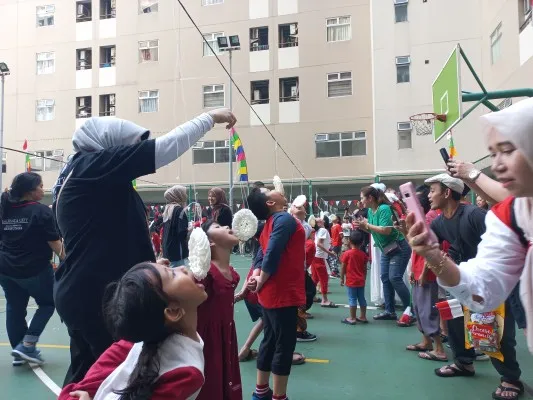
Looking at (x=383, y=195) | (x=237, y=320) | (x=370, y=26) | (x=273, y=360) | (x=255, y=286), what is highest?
(x=370, y=26)

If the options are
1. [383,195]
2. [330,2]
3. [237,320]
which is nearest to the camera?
[383,195]

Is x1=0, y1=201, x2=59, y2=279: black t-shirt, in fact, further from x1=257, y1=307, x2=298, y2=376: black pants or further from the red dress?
the red dress

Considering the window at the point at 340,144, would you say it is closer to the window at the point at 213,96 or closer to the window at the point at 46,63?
the window at the point at 213,96

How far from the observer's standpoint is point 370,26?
18.2m

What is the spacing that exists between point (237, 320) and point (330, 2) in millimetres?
16431

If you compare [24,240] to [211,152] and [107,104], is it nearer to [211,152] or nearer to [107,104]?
[211,152]

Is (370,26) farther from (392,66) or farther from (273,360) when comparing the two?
(273,360)

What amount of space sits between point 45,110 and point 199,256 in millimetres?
23055

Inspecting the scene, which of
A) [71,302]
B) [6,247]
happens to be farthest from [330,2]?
[71,302]

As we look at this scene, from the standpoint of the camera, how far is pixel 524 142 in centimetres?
126

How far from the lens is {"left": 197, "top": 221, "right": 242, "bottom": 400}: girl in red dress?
2186mm

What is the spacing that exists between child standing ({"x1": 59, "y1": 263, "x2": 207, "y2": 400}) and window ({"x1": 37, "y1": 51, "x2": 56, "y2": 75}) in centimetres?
2359

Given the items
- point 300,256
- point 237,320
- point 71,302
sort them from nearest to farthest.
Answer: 1. point 71,302
2. point 300,256
3. point 237,320

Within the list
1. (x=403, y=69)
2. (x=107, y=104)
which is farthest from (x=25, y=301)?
(x=107, y=104)
